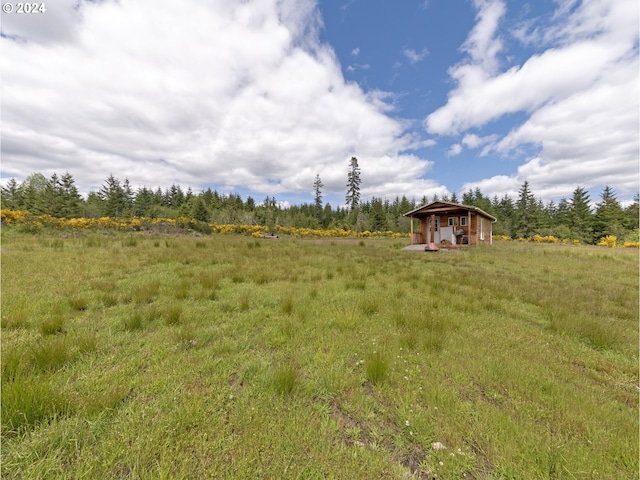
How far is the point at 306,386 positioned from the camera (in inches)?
100

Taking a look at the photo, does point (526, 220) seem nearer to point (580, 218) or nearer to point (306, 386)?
point (580, 218)

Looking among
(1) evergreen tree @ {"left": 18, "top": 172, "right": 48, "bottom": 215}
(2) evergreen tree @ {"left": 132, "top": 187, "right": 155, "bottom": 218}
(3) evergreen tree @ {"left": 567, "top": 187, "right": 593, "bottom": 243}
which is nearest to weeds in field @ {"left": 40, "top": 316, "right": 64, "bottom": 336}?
(1) evergreen tree @ {"left": 18, "top": 172, "right": 48, "bottom": 215}

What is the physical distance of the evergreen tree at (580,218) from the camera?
45406mm

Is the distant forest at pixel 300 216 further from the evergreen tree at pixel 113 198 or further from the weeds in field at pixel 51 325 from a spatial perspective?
the weeds in field at pixel 51 325

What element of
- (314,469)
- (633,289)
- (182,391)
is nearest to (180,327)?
(182,391)

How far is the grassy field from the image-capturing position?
5.77 feet

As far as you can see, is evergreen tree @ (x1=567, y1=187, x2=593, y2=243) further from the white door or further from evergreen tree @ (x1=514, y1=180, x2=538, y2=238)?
the white door

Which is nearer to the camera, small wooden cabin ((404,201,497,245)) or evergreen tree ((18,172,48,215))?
small wooden cabin ((404,201,497,245))

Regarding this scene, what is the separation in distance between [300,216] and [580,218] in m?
61.3

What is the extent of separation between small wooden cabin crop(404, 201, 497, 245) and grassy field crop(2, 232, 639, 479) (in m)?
17.2

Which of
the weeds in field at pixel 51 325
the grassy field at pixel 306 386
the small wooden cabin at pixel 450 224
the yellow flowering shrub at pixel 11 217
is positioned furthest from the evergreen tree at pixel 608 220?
the yellow flowering shrub at pixel 11 217

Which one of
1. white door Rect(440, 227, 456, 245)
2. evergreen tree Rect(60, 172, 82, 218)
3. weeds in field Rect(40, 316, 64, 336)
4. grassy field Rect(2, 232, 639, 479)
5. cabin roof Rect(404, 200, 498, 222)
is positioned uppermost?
evergreen tree Rect(60, 172, 82, 218)

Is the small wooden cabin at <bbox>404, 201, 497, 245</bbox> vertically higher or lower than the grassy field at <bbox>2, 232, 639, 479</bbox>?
higher

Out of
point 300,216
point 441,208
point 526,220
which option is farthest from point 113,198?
point 526,220
